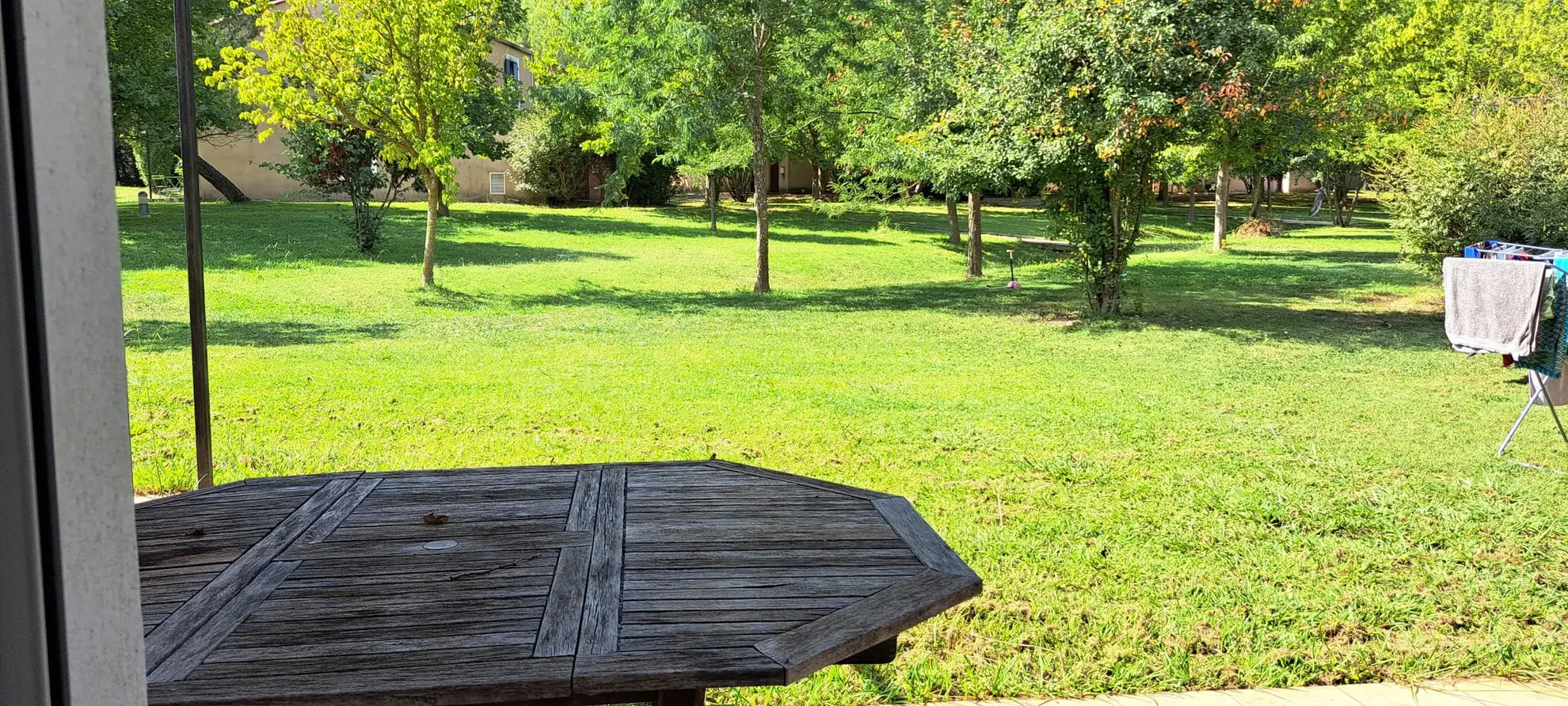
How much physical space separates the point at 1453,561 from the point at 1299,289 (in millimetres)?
12357

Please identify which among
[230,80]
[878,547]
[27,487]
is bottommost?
[878,547]

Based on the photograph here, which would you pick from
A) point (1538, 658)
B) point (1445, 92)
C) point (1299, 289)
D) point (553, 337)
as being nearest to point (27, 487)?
point (1538, 658)

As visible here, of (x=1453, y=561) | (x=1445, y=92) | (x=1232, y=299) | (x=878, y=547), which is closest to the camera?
(x=878, y=547)

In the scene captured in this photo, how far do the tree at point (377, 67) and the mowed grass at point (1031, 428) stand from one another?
2067 mm

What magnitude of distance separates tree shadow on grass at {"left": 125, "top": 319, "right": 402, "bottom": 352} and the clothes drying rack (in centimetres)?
908

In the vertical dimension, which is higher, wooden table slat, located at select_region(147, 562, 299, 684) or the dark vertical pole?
the dark vertical pole

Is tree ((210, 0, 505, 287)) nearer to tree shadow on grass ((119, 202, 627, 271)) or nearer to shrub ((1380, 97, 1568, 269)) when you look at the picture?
tree shadow on grass ((119, 202, 627, 271))

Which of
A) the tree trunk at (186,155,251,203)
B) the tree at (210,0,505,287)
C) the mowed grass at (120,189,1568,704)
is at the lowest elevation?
the mowed grass at (120,189,1568,704)

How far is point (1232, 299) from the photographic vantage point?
14750 mm

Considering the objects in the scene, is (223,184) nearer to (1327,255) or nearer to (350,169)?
Answer: (350,169)

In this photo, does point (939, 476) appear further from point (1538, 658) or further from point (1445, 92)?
point (1445, 92)

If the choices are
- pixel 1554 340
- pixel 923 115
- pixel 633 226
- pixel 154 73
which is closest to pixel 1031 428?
pixel 1554 340

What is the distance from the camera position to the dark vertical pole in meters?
3.51

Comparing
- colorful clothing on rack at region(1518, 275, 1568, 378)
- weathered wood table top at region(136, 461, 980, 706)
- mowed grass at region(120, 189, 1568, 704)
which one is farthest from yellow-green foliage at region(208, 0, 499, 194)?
weathered wood table top at region(136, 461, 980, 706)
